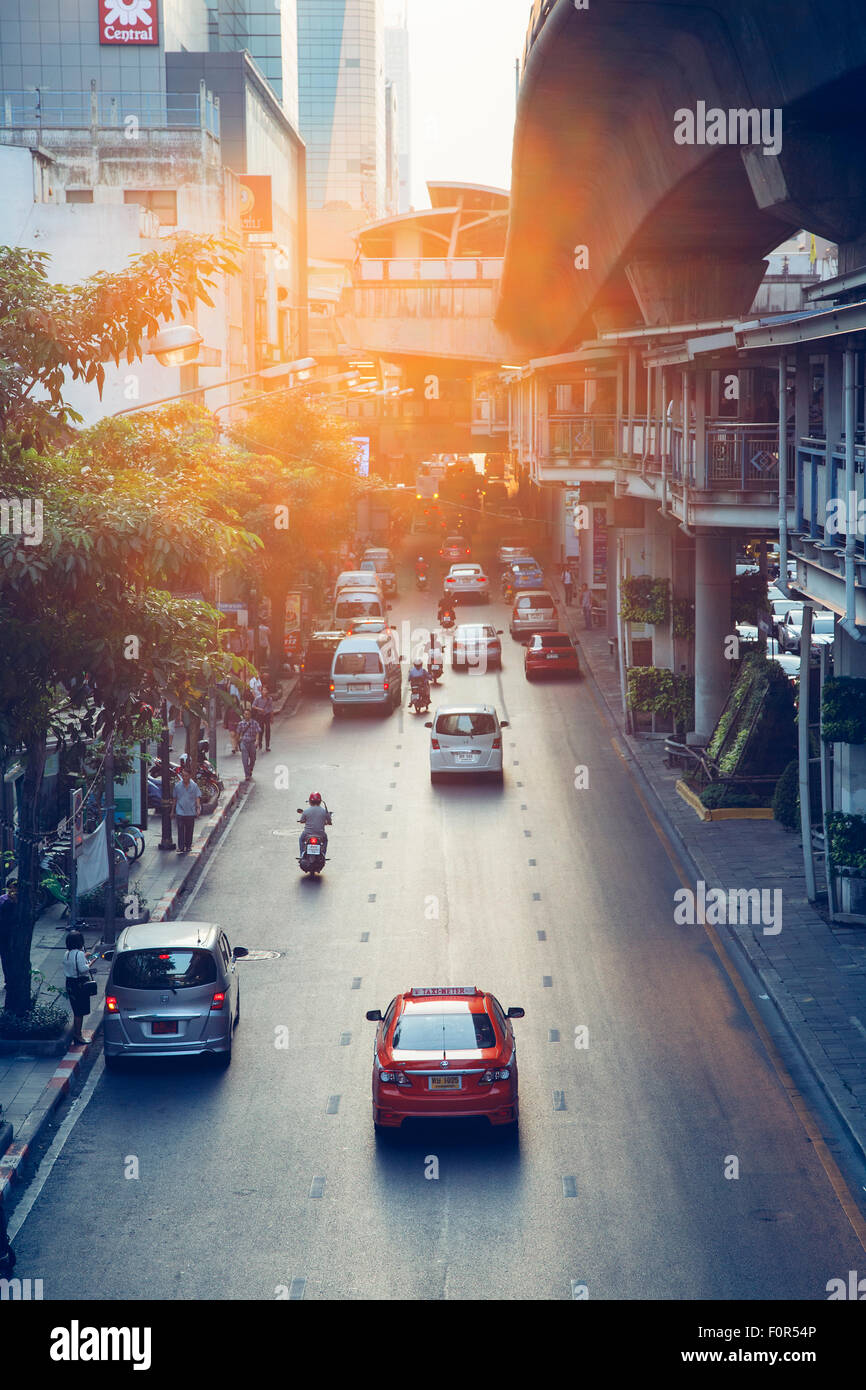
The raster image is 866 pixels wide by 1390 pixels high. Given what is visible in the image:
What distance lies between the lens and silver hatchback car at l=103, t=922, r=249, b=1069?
1738 cm

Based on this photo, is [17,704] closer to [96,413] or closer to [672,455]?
[672,455]

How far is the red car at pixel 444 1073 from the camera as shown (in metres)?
15.2

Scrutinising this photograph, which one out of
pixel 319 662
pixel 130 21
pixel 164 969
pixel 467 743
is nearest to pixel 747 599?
pixel 467 743

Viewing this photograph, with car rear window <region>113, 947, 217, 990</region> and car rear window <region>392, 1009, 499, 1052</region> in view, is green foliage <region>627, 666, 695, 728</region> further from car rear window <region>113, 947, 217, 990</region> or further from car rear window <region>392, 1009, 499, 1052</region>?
car rear window <region>392, 1009, 499, 1052</region>

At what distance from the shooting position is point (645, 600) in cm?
4003

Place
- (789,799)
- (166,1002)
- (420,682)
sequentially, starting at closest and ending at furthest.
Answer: (166,1002) → (789,799) → (420,682)

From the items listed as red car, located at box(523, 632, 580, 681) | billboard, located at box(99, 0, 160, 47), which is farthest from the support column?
billboard, located at box(99, 0, 160, 47)

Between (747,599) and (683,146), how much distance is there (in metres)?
16.9

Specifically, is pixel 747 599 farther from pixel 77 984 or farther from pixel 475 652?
pixel 77 984

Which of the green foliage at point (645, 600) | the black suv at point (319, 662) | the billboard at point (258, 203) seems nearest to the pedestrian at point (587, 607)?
the black suv at point (319, 662)

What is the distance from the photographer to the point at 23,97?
250ft

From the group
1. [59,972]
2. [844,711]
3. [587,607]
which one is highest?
[587,607]

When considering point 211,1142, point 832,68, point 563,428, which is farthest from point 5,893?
point 563,428

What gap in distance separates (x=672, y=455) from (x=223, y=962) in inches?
731
